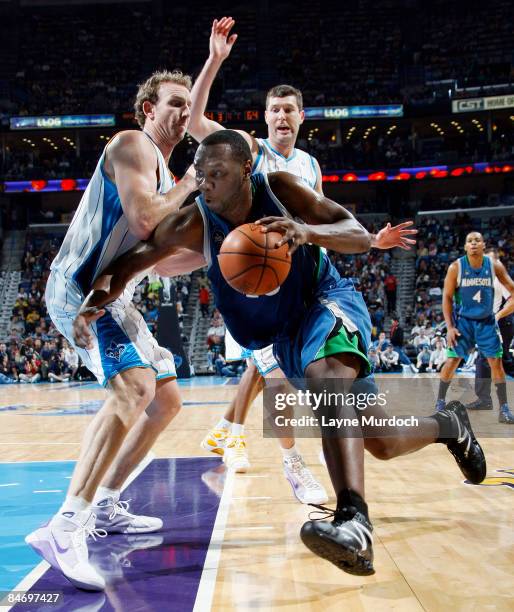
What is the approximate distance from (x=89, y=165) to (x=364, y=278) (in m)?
12.9

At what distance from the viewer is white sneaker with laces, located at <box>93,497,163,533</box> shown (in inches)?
137

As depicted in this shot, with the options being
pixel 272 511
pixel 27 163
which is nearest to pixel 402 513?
pixel 272 511

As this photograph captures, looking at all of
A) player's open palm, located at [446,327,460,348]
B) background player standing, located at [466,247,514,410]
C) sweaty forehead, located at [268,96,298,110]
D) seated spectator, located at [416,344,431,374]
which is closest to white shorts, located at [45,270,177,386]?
sweaty forehead, located at [268,96,298,110]

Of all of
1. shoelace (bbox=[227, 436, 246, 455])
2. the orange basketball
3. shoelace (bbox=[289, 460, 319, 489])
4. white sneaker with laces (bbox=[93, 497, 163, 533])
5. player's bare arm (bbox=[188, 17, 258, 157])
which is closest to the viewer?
the orange basketball

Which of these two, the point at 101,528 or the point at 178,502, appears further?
the point at 178,502

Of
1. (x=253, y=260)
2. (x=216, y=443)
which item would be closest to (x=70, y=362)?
(x=216, y=443)

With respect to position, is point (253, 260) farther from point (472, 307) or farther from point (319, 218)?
point (472, 307)

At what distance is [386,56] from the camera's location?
3089cm

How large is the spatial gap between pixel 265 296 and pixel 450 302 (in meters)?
5.49

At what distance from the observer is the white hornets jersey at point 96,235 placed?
3.32m

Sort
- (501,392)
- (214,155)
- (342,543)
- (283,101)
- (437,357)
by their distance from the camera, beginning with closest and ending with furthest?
(342,543) → (214,155) → (283,101) → (501,392) → (437,357)

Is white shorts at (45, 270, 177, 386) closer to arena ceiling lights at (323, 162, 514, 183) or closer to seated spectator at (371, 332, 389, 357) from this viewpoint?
seated spectator at (371, 332, 389, 357)

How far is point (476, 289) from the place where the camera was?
25.8ft

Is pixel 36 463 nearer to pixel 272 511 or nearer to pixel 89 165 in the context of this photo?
pixel 272 511
